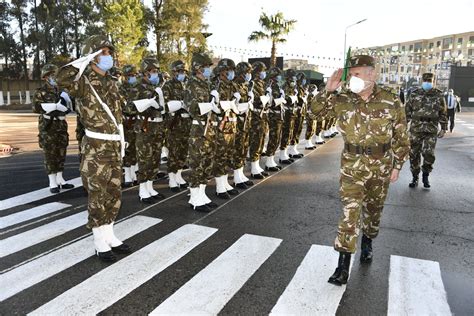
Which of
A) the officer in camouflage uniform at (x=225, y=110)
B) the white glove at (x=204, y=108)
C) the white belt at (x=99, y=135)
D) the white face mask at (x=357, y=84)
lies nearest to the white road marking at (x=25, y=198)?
the white belt at (x=99, y=135)

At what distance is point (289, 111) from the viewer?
32.0 ft

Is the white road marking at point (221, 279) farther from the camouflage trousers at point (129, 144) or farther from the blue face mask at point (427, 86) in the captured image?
the blue face mask at point (427, 86)

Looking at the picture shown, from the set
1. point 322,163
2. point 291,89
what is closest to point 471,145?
point 322,163

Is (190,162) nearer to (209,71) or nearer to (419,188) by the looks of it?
(209,71)

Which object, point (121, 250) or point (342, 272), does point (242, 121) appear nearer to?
point (121, 250)

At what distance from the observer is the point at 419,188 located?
7.50 metres

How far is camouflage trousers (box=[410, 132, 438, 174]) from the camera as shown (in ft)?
23.9

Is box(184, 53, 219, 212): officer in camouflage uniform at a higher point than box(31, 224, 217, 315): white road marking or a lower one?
higher

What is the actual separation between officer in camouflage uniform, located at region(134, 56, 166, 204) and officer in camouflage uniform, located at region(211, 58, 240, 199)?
3.33 feet

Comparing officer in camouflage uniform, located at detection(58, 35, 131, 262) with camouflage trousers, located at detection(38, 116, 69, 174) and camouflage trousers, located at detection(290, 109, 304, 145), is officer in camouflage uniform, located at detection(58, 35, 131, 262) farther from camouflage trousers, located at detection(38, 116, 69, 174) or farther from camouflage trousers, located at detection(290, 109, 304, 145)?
camouflage trousers, located at detection(290, 109, 304, 145)

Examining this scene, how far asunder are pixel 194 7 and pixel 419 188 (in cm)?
2648

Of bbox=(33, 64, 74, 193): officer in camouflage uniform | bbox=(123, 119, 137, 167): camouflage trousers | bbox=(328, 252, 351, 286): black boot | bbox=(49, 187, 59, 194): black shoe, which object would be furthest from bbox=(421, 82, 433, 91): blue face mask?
bbox=(49, 187, 59, 194): black shoe

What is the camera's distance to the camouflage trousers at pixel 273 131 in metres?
8.80

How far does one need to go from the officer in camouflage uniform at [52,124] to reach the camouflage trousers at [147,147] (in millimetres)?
1528
